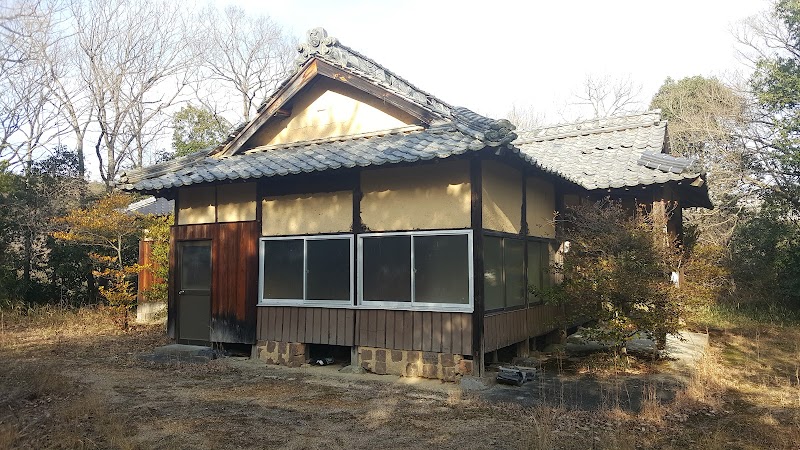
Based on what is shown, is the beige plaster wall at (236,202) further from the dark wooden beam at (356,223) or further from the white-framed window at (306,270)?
the dark wooden beam at (356,223)

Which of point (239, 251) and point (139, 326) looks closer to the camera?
point (239, 251)

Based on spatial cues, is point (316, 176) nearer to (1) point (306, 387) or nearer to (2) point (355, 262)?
(2) point (355, 262)

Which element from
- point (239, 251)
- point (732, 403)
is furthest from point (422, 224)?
point (732, 403)

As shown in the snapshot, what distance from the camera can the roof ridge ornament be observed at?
9141 millimetres

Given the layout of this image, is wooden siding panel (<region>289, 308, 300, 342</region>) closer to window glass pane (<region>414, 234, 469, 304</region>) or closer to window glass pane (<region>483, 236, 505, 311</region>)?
window glass pane (<region>414, 234, 469, 304</region>)

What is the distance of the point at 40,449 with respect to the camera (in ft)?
15.6

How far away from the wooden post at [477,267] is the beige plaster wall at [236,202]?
4.02 meters

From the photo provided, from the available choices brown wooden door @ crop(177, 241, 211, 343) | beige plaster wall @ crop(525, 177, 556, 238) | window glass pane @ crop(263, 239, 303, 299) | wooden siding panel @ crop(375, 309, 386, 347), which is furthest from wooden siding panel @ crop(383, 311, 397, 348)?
brown wooden door @ crop(177, 241, 211, 343)

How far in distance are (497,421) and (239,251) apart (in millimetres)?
5530

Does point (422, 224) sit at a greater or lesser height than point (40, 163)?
lesser

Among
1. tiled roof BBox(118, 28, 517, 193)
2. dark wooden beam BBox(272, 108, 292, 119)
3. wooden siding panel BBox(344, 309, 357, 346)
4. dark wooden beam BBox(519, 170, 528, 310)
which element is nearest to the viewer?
tiled roof BBox(118, 28, 517, 193)

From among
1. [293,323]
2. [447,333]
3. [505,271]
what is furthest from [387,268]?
[293,323]

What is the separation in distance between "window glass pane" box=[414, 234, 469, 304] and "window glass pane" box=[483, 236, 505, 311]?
13.1 inches

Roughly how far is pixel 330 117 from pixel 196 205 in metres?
3.00
